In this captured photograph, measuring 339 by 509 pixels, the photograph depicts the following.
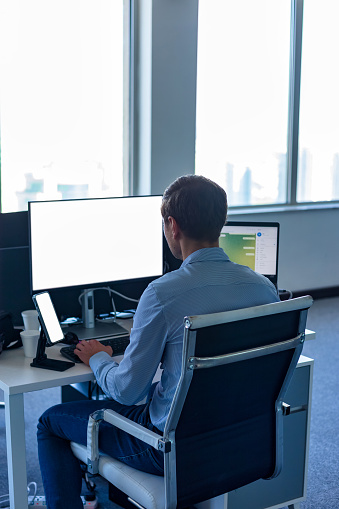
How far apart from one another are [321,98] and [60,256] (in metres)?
3.89

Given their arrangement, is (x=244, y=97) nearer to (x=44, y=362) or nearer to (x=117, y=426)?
(x=44, y=362)

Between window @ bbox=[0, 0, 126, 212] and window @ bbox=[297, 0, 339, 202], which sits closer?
window @ bbox=[0, 0, 126, 212]

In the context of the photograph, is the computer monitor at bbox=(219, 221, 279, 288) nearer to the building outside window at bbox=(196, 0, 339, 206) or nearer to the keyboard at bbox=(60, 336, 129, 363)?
the keyboard at bbox=(60, 336, 129, 363)

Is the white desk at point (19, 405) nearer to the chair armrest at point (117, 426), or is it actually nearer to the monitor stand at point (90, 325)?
the chair armrest at point (117, 426)

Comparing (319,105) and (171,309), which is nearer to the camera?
(171,309)

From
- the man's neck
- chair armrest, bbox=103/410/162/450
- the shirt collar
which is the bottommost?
chair armrest, bbox=103/410/162/450

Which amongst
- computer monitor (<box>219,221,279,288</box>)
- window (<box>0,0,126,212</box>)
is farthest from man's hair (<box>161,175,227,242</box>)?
window (<box>0,0,126,212</box>)

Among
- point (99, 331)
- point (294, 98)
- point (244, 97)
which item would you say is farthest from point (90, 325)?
point (294, 98)

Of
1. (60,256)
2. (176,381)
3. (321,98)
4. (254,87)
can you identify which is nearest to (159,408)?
(176,381)

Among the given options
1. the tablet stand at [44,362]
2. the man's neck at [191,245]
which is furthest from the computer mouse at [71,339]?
the man's neck at [191,245]

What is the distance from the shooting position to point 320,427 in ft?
10.7

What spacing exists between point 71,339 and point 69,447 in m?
0.38

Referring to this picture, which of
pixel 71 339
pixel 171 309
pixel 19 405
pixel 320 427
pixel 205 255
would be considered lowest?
pixel 320 427

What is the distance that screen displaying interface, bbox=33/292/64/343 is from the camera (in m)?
2.07
